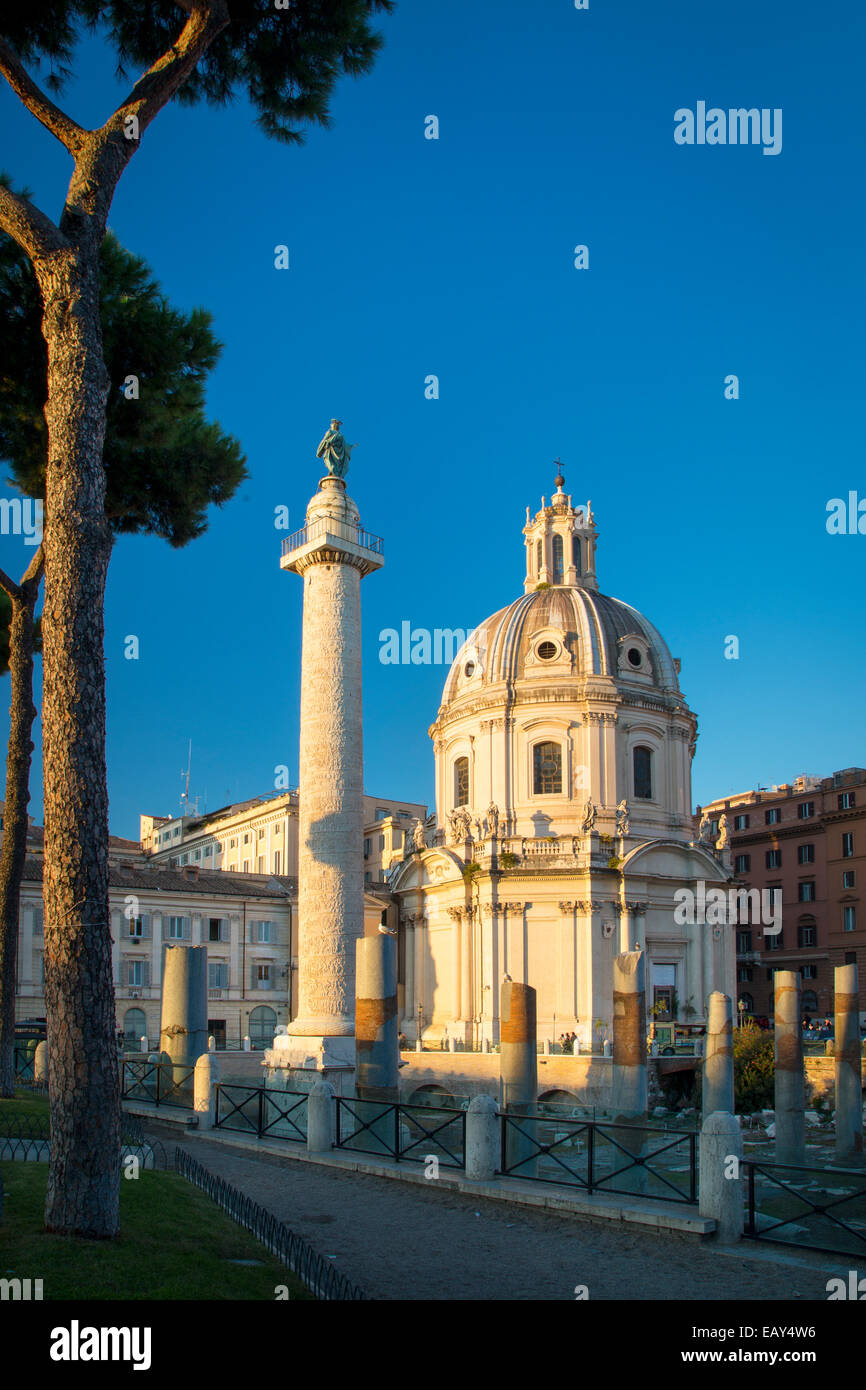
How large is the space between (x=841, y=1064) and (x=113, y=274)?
23308 mm

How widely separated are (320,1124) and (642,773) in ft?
112

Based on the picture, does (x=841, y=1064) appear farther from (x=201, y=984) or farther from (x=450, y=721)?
(x=450, y=721)

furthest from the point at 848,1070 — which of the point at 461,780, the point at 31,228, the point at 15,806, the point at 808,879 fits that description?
the point at 808,879

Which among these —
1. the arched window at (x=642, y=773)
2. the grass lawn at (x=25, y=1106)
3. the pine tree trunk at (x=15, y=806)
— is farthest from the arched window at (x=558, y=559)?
the grass lawn at (x=25, y=1106)

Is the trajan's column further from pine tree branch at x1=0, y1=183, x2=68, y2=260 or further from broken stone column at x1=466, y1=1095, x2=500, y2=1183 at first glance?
pine tree branch at x1=0, y1=183, x2=68, y2=260

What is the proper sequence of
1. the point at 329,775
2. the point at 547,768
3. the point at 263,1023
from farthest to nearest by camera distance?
the point at 263,1023 < the point at 547,768 < the point at 329,775

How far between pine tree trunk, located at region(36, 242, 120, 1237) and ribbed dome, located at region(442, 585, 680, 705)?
38442 millimetres

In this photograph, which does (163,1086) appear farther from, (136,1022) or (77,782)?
(136,1022)

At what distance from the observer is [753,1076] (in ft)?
128

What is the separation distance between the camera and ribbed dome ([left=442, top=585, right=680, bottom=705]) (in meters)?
50.0

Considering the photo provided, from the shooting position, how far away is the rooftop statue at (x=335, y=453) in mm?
34156

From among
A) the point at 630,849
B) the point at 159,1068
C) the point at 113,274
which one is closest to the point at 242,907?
the point at 630,849

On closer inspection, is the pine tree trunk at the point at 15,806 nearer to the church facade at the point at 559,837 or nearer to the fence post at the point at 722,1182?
the fence post at the point at 722,1182

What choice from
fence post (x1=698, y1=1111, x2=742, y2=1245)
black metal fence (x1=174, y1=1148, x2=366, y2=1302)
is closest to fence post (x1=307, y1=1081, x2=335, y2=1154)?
black metal fence (x1=174, y1=1148, x2=366, y2=1302)
